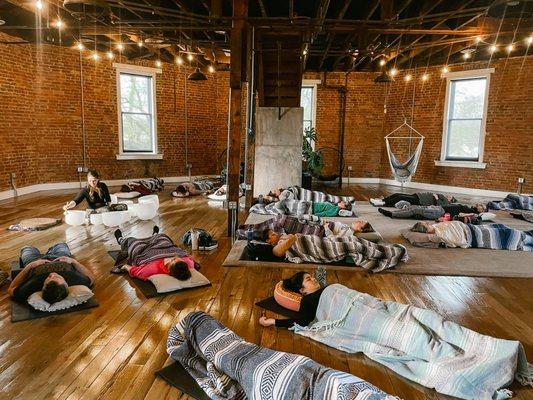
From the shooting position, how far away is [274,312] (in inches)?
114

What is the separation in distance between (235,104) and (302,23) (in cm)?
194

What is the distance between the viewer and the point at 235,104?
492cm

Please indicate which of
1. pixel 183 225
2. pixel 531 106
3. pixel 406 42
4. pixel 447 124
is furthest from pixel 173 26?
pixel 531 106

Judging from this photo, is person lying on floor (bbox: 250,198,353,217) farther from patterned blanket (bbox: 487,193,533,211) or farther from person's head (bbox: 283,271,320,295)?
person's head (bbox: 283,271,320,295)

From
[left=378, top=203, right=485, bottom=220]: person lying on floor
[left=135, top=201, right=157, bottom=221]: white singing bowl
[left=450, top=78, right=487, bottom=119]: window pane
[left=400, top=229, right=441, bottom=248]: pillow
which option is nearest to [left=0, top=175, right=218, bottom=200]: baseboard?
[left=135, top=201, right=157, bottom=221]: white singing bowl

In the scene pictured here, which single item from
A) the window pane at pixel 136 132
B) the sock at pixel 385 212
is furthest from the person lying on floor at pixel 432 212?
the window pane at pixel 136 132

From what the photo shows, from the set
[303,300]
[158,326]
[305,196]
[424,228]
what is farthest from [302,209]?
[158,326]

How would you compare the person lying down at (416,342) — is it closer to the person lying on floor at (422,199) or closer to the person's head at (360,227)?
the person's head at (360,227)

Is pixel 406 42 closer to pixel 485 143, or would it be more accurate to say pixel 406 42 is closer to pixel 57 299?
pixel 485 143

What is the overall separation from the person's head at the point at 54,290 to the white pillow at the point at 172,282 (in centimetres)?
67

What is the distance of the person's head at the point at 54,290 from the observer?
2.81 meters

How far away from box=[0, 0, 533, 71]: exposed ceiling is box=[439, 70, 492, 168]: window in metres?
0.53

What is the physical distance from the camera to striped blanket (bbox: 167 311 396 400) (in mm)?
1638

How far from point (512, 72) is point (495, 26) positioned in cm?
242
